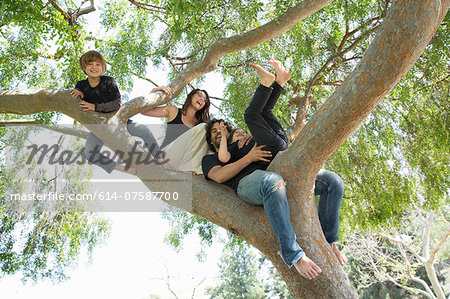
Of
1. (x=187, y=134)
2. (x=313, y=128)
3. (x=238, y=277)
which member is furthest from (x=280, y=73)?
(x=238, y=277)

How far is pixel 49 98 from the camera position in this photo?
3.03 metres

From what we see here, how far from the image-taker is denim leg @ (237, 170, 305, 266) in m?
1.97

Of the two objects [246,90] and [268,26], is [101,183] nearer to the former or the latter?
[246,90]

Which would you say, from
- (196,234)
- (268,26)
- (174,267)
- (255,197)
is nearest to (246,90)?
(268,26)

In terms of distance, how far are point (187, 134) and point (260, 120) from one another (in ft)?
2.82

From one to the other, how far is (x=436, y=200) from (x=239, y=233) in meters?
3.31

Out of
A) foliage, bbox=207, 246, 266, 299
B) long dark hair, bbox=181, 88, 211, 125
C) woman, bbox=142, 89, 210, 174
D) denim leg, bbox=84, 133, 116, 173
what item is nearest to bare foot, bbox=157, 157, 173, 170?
woman, bbox=142, 89, 210, 174

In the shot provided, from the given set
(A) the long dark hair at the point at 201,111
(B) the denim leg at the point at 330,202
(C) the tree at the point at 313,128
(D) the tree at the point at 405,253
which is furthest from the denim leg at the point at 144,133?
(D) the tree at the point at 405,253

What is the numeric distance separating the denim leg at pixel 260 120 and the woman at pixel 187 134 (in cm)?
61

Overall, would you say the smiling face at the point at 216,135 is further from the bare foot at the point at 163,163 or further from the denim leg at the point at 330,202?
the denim leg at the point at 330,202

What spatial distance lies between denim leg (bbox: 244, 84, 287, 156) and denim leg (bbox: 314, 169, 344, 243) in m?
0.44

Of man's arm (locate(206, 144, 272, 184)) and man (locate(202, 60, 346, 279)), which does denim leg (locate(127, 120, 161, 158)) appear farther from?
man's arm (locate(206, 144, 272, 184))

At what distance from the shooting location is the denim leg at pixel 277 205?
197 centimetres

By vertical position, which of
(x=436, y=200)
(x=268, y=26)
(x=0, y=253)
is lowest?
(x=436, y=200)
